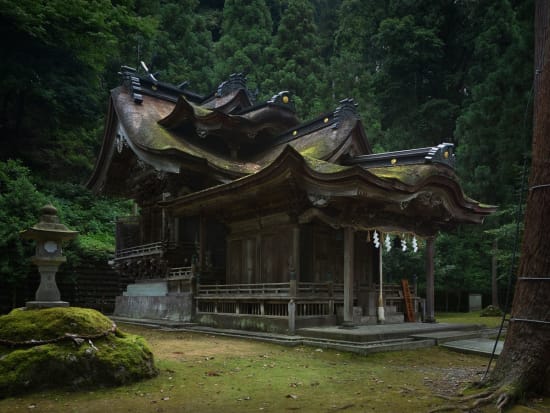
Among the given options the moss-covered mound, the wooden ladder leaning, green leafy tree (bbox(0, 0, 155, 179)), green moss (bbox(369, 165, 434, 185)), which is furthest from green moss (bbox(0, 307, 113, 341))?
green leafy tree (bbox(0, 0, 155, 179))

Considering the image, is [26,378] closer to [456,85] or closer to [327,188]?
[327,188]

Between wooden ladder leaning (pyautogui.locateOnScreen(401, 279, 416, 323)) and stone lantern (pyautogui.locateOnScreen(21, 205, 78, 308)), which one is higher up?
stone lantern (pyautogui.locateOnScreen(21, 205, 78, 308))

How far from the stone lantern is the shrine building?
17.4 feet

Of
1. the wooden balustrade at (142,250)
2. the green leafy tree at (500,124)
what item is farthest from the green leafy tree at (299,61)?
the wooden balustrade at (142,250)

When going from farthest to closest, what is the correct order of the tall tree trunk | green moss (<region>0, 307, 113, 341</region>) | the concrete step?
the concrete step
green moss (<region>0, 307, 113, 341</region>)
the tall tree trunk

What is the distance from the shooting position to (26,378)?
21.7 ft

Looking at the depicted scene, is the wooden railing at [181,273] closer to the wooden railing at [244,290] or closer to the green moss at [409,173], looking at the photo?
the wooden railing at [244,290]

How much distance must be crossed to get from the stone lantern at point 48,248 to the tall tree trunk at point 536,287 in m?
7.13

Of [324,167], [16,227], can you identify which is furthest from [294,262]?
[16,227]

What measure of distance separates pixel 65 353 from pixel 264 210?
29.4 feet

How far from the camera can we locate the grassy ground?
609cm

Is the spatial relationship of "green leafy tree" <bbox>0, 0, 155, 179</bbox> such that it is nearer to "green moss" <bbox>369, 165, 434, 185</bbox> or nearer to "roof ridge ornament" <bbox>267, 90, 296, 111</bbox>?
"roof ridge ornament" <bbox>267, 90, 296, 111</bbox>

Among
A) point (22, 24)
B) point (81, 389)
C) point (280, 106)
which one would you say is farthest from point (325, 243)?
point (22, 24)

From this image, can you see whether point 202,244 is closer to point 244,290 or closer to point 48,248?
point 244,290
